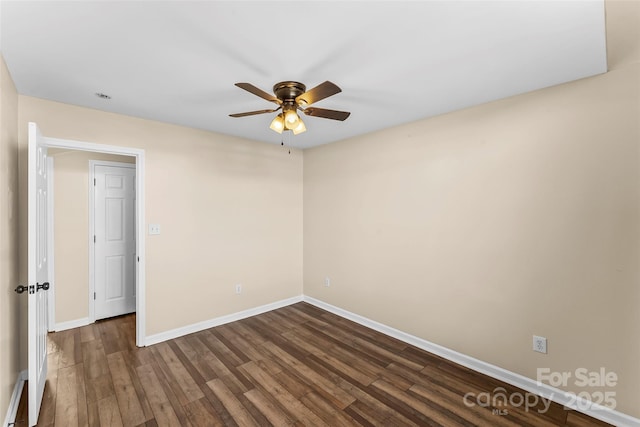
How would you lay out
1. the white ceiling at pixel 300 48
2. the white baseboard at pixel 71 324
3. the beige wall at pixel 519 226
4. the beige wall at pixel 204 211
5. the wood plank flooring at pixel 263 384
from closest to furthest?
1. the white ceiling at pixel 300 48
2. the beige wall at pixel 519 226
3. the wood plank flooring at pixel 263 384
4. the beige wall at pixel 204 211
5. the white baseboard at pixel 71 324

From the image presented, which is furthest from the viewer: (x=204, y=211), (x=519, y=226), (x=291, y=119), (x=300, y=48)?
(x=204, y=211)

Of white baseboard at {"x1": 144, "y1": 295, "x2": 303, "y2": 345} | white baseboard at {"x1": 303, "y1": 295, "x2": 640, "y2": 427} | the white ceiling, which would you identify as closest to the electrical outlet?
white baseboard at {"x1": 303, "y1": 295, "x2": 640, "y2": 427}

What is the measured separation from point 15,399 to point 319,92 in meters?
3.09

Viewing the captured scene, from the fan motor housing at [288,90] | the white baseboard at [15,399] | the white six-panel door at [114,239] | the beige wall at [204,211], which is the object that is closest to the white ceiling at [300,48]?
the fan motor housing at [288,90]

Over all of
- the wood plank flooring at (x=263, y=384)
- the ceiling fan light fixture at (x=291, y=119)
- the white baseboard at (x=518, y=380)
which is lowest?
the wood plank flooring at (x=263, y=384)

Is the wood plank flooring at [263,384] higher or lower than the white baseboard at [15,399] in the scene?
lower

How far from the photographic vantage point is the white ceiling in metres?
1.33

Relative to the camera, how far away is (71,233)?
11.3 ft

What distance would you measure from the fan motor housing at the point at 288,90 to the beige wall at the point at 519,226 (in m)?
1.53

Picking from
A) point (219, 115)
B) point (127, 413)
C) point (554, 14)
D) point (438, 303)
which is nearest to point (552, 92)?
point (554, 14)

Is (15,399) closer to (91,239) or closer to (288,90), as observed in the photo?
(91,239)

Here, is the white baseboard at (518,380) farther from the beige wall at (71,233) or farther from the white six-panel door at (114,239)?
the beige wall at (71,233)

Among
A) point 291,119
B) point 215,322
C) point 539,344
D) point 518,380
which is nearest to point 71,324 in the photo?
point 215,322

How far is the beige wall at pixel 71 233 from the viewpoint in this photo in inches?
132
